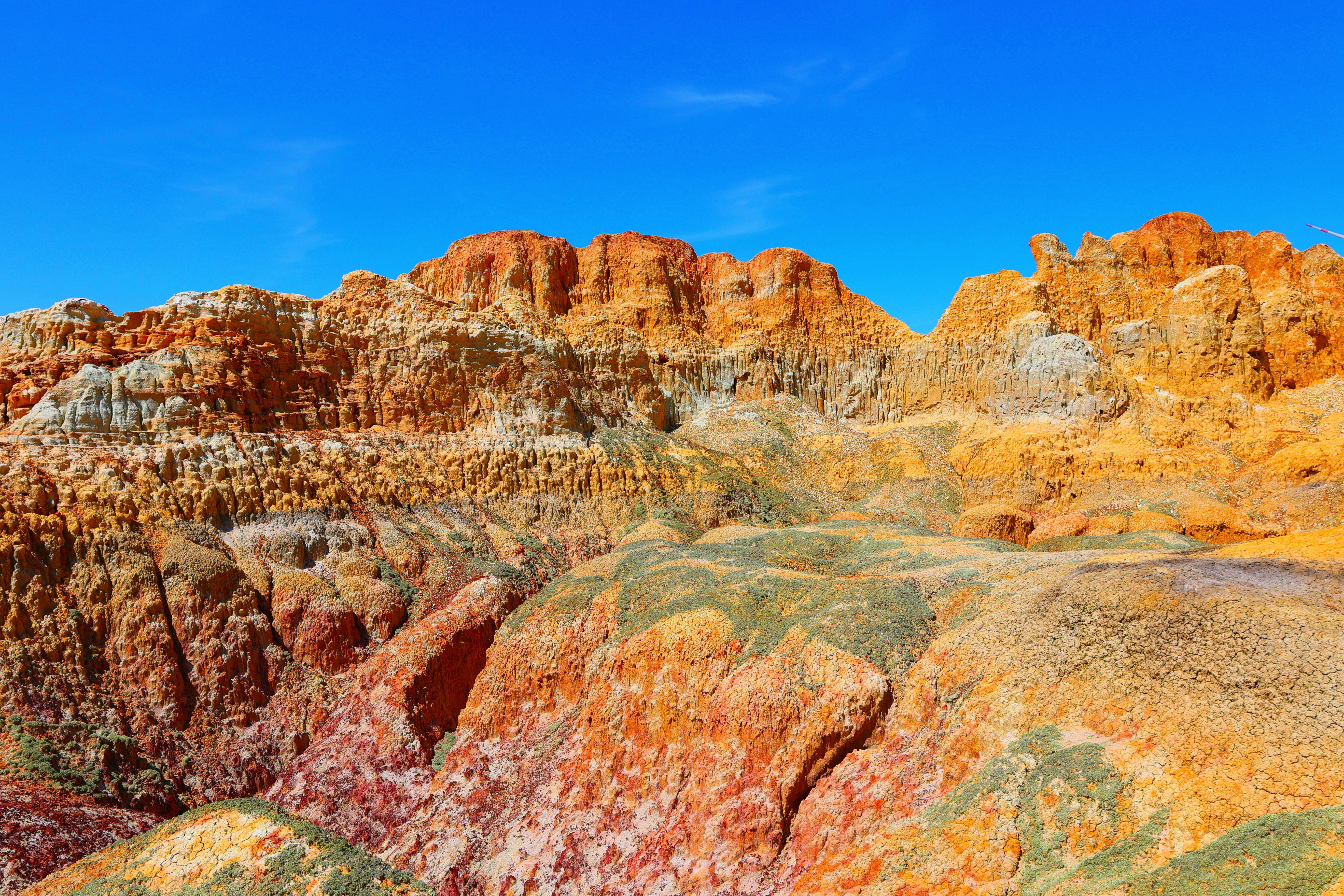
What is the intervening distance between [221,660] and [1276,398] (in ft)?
201

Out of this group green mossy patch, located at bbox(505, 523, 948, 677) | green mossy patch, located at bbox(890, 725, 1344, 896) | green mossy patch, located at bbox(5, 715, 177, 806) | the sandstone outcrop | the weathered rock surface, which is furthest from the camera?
the sandstone outcrop

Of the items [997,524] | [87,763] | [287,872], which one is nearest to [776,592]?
[287,872]

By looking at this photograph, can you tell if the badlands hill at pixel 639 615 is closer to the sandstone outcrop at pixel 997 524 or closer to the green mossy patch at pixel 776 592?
the green mossy patch at pixel 776 592

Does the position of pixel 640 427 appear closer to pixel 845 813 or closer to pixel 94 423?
pixel 94 423

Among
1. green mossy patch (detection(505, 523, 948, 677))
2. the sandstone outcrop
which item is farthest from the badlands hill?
the sandstone outcrop

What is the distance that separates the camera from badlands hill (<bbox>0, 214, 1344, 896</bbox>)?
44.1ft

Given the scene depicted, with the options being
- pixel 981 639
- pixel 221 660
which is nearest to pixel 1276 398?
pixel 981 639

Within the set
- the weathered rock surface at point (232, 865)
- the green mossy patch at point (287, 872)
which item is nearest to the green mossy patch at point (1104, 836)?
the green mossy patch at point (287, 872)

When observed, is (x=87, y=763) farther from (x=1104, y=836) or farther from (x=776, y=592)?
(x=1104, y=836)

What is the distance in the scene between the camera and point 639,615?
→ 2398cm

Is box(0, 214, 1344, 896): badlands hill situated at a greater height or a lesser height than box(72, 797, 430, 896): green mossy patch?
greater

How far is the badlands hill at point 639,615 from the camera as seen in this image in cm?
1343

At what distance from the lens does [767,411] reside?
58.1 meters

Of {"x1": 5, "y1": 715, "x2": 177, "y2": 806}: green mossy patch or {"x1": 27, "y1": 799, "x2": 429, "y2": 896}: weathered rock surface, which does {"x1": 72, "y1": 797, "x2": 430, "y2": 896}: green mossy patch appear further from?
{"x1": 5, "y1": 715, "x2": 177, "y2": 806}: green mossy patch
